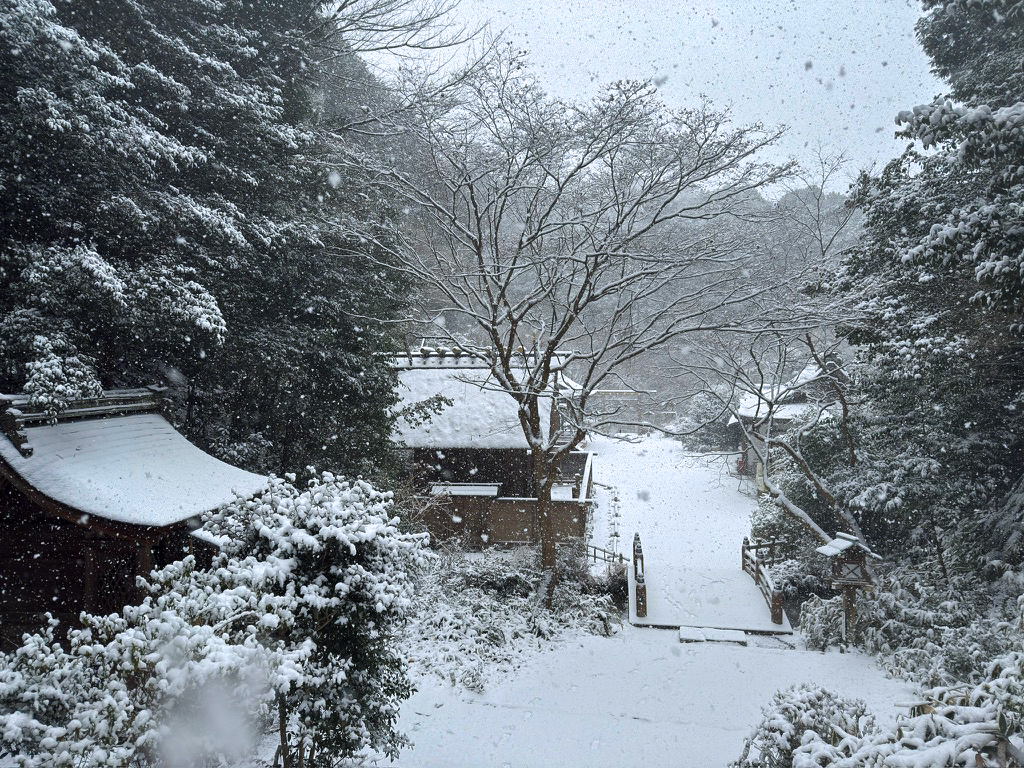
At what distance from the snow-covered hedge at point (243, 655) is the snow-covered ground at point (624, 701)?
1.65 meters

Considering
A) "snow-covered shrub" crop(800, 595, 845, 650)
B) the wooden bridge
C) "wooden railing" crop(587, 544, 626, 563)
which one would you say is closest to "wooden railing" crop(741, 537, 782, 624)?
the wooden bridge

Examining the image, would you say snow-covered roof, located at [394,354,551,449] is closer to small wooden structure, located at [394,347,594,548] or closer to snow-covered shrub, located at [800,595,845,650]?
small wooden structure, located at [394,347,594,548]

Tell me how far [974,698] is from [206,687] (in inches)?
191

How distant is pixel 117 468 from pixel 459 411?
33.9 ft

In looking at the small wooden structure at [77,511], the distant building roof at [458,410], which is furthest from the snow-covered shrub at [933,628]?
the small wooden structure at [77,511]

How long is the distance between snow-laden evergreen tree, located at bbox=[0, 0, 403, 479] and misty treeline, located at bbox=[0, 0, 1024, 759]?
48mm

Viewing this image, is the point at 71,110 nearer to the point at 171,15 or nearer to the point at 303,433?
the point at 171,15

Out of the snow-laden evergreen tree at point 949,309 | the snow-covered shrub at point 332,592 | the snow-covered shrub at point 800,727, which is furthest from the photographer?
the snow-laden evergreen tree at point 949,309

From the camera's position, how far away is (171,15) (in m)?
9.30

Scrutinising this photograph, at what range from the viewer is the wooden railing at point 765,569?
36.1 feet

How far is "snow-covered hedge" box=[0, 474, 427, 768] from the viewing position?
319 cm

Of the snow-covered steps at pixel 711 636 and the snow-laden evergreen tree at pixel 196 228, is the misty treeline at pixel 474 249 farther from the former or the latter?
the snow-covered steps at pixel 711 636

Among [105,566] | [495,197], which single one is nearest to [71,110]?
Result: [105,566]

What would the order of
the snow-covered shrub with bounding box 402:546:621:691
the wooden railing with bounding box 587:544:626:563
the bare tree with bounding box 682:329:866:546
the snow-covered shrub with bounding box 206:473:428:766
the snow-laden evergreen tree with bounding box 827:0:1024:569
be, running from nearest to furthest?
1. the snow-covered shrub with bounding box 206:473:428:766
2. the snow-laden evergreen tree with bounding box 827:0:1024:569
3. the snow-covered shrub with bounding box 402:546:621:691
4. the bare tree with bounding box 682:329:866:546
5. the wooden railing with bounding box 587:544:626:563
